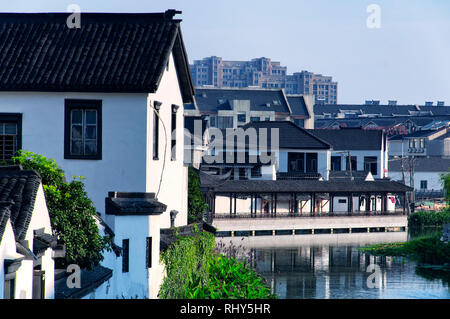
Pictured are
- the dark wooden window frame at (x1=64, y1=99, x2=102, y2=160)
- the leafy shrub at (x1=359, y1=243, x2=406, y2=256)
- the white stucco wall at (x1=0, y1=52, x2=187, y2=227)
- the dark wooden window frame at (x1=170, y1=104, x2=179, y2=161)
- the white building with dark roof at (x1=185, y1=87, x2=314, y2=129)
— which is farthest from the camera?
the white building with dark roof at (x1=185, y1=87, x2=314, y2=129)

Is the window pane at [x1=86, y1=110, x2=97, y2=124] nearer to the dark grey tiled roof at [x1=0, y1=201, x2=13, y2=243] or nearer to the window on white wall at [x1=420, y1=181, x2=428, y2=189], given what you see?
the dark grey tiled roof at [x1=0, y1=201, x2=13, y2=243]

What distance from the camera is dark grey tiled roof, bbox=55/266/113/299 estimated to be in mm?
15781

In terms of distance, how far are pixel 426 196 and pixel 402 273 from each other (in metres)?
62.2

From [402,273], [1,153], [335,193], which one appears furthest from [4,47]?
[335,193]

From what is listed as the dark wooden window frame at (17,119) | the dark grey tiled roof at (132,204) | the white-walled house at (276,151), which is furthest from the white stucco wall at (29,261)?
the white-walled house at (276,151)

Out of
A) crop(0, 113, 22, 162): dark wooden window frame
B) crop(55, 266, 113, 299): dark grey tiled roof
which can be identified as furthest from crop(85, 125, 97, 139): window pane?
crop(55, 266, 113, 299): dark grey tiled roof

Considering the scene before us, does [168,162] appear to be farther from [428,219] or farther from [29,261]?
[428,219]

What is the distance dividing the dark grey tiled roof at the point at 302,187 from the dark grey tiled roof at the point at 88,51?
40286mm

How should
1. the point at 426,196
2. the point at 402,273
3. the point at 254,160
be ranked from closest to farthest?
1. the point at 402,273
2. the point at 254,160
3. the point at 426,196

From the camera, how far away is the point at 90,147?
A: 21.1 meters

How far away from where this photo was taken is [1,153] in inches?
844

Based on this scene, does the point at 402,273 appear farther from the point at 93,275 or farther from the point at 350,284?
the point at 93,275

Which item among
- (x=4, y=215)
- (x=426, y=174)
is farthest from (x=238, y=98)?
(x=4, y=215)

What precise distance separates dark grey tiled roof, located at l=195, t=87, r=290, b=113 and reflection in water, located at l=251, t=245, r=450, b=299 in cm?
6761
